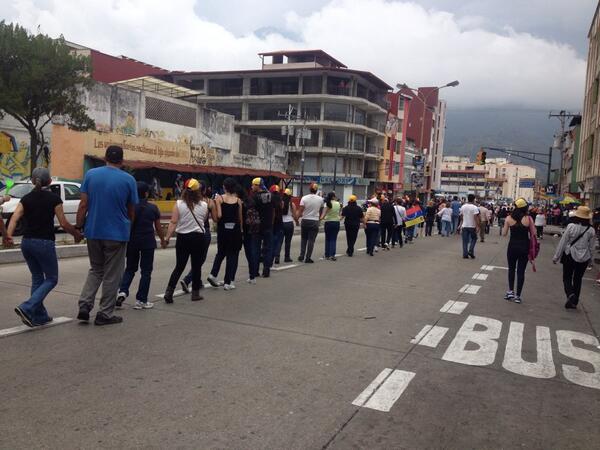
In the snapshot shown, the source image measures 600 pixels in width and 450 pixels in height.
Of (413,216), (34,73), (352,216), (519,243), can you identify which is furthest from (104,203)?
(413,216)

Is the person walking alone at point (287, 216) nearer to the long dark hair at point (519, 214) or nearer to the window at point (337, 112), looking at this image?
the long dark hair at point (519, 214)

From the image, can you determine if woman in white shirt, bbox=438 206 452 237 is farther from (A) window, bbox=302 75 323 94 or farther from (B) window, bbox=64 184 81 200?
(A) window, bbox=302 75 323 94

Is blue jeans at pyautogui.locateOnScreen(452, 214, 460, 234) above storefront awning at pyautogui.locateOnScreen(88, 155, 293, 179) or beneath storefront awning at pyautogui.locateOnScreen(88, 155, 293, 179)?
beneath

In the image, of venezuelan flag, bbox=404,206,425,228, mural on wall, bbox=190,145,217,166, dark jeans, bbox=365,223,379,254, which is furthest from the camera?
mural on wall, bbox=190,145,217,166

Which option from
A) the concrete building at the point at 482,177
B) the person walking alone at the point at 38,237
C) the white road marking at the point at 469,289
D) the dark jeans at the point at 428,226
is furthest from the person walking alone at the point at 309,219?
the concrete building at the point at 482,177

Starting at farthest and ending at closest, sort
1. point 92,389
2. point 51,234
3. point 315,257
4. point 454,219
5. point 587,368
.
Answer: point 454,219
point 315,257
point 51,234
point 587,368
point 92,389

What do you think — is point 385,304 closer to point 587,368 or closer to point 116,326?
point 587,368

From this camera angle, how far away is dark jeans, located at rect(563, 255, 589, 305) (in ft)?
28.1

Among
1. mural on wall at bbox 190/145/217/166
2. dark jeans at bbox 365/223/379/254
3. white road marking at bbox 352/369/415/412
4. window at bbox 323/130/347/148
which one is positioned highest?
window at bbox 323/130/347/148

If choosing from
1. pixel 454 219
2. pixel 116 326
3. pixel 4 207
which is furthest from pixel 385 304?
pixel 454 219

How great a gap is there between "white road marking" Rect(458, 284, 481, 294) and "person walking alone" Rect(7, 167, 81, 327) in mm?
6683

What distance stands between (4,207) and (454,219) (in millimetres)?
19187

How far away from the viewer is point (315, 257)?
13898 mm

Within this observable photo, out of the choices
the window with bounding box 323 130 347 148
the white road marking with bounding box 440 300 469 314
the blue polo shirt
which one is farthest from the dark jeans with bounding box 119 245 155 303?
the window with bounding box 323 130 347 148
